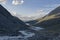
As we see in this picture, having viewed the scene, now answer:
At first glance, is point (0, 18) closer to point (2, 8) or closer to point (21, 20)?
point (2, 8)

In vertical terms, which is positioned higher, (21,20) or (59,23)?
(21,20)

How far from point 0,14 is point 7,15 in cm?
1113

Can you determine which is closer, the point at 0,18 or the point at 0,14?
the point at 0,18

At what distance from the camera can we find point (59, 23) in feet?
550

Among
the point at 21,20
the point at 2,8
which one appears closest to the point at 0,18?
the point at 2,8

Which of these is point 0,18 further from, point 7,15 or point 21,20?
point 21,20

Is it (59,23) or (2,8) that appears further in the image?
(2,8)

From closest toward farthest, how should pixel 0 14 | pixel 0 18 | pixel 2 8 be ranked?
pixel 0 18 → pixel 0 14 → pixel 2 8

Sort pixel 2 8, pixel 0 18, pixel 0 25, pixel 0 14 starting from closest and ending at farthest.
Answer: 1. pixel 0 25
2. pixel 0 18
3. pixel 0 14
4. pixel 2 8

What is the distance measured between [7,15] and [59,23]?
4255 cm

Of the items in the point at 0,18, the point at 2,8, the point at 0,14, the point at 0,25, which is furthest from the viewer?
the point at 2,8

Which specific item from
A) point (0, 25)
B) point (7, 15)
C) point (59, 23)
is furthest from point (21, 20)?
point (0, 25)

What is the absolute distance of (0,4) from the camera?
18350cm

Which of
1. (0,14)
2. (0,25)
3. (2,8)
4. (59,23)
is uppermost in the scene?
(2,8)
